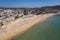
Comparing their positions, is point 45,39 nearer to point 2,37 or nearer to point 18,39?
point 18,39

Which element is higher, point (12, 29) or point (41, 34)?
point (12, 29)

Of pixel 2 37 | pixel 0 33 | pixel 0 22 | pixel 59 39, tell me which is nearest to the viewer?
pixel 59 39

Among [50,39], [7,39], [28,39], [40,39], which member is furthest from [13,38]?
[50,39]

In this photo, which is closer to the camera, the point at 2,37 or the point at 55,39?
the point at 55,39

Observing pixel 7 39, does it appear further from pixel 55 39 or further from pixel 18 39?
pixel 55 39

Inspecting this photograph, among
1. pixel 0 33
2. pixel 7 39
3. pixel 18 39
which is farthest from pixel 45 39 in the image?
pixel 0 33

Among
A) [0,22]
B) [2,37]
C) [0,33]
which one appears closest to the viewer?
[2,37]

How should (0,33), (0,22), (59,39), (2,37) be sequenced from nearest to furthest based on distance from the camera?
(59,39), (2,37), (0,33), (0,22)

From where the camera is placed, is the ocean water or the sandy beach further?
the sandy beach

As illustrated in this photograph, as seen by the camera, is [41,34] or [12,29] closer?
[41,34]

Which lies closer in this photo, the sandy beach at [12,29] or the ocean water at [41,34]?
the ocean water at [41,34]
